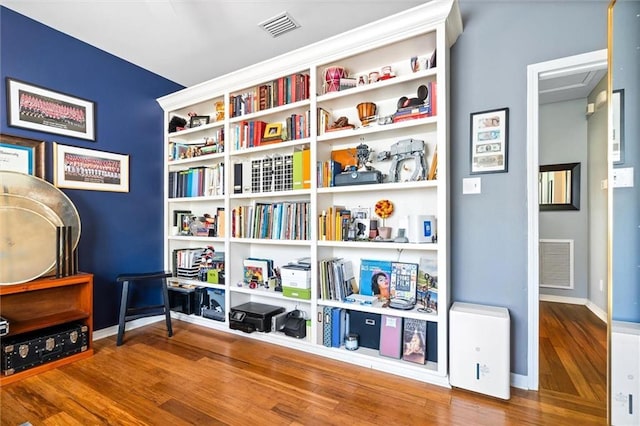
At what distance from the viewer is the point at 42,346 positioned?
2.02 metres

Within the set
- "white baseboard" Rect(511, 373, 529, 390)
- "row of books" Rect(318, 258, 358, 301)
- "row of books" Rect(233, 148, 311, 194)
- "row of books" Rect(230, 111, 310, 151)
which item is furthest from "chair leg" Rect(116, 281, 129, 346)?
"white baseboard" Rect(511, 373, 529, 390)

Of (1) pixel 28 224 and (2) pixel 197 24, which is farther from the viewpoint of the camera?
(2) pixel 197 24

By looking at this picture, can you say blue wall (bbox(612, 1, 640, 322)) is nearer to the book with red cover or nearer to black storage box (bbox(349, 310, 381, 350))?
the book with red cover

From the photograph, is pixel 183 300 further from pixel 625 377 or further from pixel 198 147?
pixel 625 377

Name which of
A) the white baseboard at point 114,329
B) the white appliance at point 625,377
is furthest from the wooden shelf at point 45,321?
the white appliance at point 625,377

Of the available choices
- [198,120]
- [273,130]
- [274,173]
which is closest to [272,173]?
[274,173]

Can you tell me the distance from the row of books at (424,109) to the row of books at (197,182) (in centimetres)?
177

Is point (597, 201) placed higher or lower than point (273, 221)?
higher

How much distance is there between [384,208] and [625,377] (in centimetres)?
155

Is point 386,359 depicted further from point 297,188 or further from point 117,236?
point 117,236

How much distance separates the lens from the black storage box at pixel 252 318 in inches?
97.3

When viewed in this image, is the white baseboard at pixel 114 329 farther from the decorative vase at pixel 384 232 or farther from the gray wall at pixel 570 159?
the gray wall at pixel 570 159

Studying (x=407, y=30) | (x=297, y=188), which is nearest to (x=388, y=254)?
(x=297, y=188)

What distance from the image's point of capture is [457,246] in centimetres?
206
